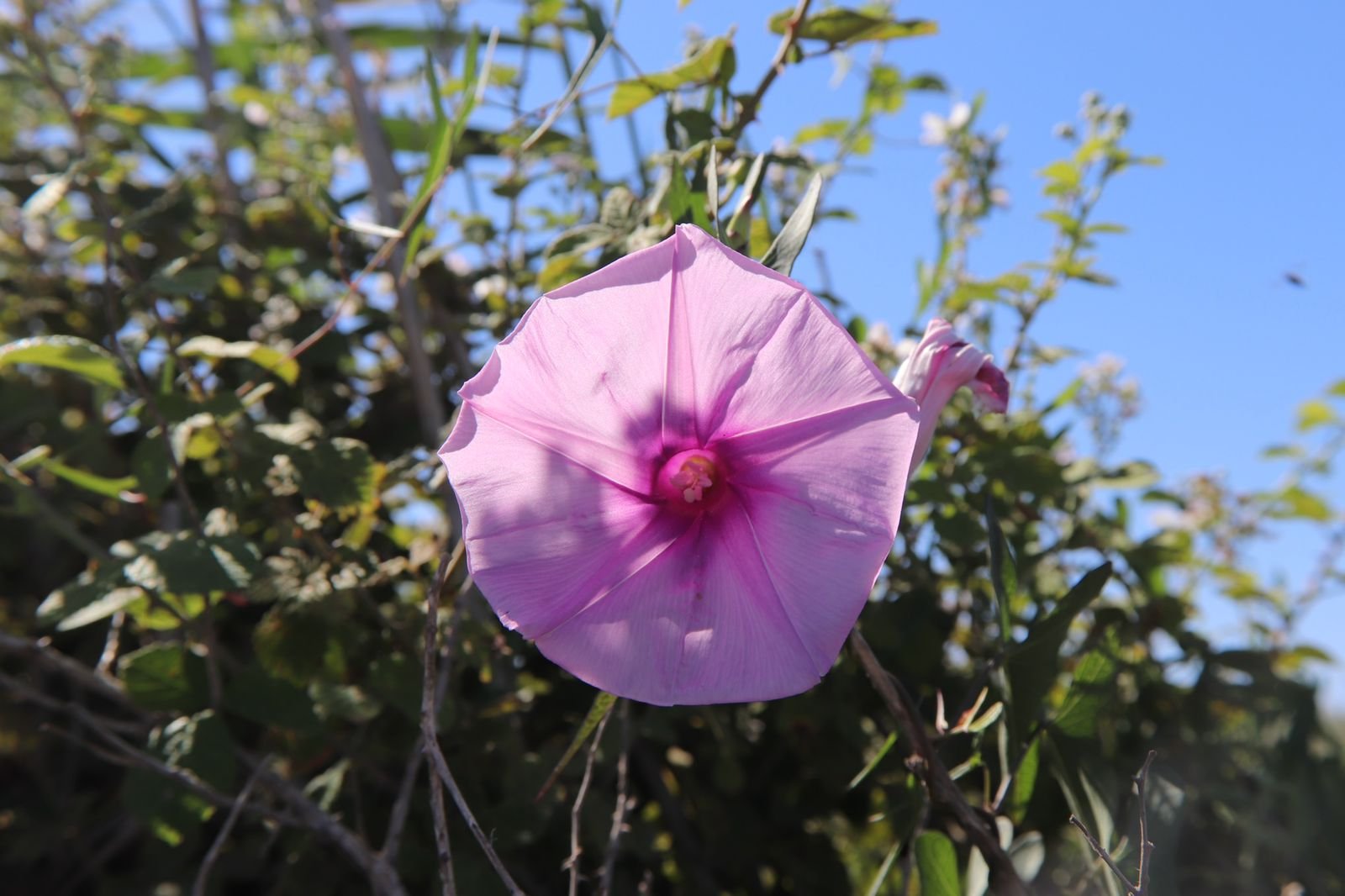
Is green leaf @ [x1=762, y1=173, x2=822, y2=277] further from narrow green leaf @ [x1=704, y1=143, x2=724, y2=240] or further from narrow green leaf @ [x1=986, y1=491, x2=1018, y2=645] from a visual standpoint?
narrow green leaf @ [x1=986, y1=491, x2=1018, y2=645]

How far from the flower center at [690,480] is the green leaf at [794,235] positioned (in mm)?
167

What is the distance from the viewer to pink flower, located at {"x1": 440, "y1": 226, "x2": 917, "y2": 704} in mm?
732

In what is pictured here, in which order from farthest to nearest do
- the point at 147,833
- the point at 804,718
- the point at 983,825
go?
the point at 147,833 < the point at 804,718 < the point at 983,825

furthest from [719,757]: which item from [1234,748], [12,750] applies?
[12,750]

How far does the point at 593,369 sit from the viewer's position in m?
0.78

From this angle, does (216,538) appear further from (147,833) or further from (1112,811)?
(1112,811)

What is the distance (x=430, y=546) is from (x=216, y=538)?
22 centimetres

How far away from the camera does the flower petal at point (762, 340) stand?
0.73 metres

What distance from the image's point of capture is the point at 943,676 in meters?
1.35

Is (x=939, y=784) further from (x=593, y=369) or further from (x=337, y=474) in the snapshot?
(x=337, y=474)

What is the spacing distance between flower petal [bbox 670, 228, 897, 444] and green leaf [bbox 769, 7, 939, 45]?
0.48 meters

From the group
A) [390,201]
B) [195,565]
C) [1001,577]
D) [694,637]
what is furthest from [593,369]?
[390,201]

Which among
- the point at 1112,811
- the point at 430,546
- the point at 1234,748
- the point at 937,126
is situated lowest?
the point at 1234,748

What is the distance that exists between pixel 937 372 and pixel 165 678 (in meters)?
0.90
